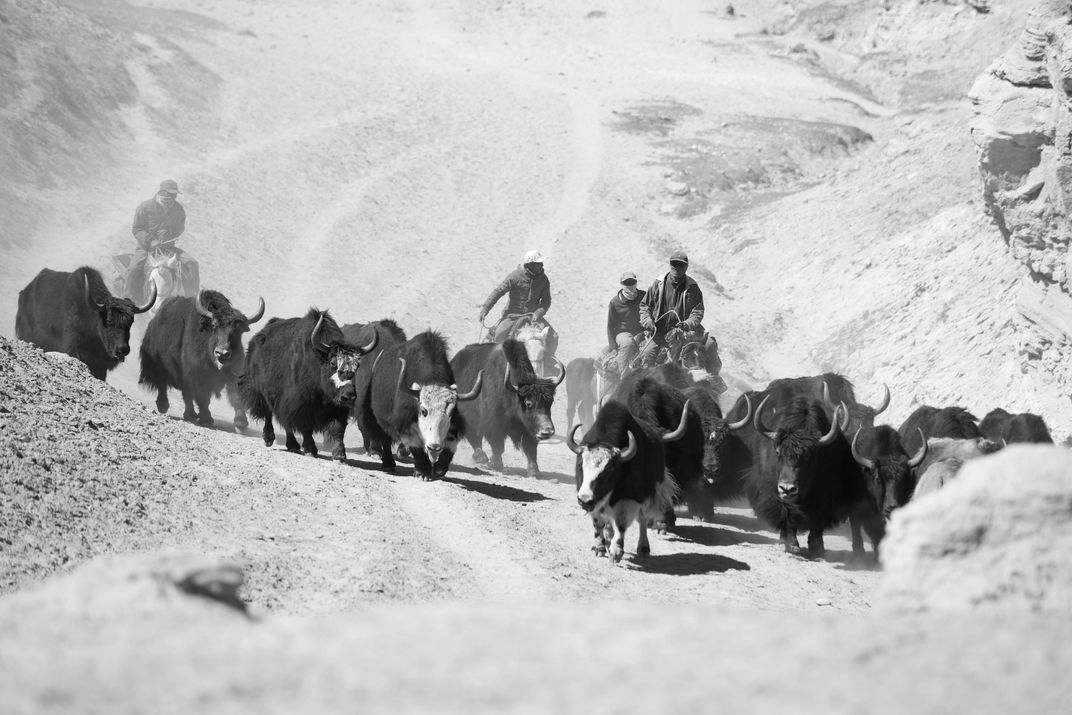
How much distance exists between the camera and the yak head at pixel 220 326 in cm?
1482

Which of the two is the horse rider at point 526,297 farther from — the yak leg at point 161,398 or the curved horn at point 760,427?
the curved horn at point 760,427

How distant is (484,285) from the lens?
26.9 metres

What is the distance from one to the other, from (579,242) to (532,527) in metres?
18.6

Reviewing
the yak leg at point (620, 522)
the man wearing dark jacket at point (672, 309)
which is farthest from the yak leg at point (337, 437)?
the man wearing dark jacket at point (672, 309)

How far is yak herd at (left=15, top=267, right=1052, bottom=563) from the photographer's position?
447 inches

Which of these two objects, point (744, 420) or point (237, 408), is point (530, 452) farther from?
point (237, 408)

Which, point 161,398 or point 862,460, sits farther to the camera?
point 161,398

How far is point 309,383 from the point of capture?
1348 cm

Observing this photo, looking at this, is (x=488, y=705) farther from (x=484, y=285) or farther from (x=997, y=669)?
(x=484, y=285)

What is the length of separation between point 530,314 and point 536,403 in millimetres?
3738

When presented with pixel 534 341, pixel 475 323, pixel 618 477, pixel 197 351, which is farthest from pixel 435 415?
pixel 475 323

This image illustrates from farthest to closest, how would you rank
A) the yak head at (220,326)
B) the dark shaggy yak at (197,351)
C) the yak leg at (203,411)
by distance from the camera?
the yak leg at (203,411)
the dark shaggy yak at (197,351)
the yak head at (220,326)

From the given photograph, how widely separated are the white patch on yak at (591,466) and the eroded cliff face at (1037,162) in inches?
337

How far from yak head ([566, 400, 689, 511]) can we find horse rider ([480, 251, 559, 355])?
6936 mm
